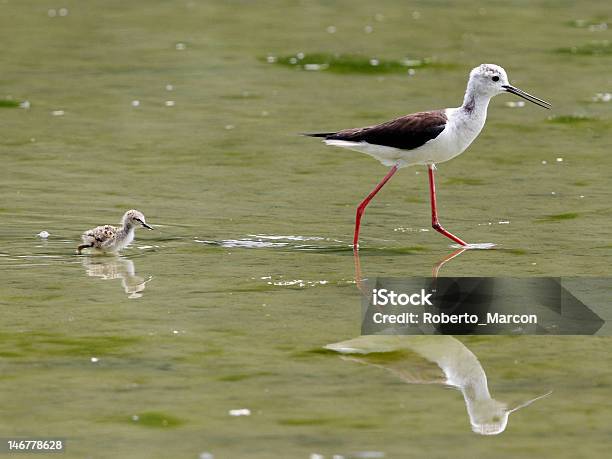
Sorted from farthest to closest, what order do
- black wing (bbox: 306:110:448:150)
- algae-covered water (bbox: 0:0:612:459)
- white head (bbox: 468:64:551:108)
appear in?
1. white head (bbox: 468:64:551:108)
2. black wing (bbox: 306:110:448:150)
3. algae-covered water (bbox: 0:0:612:459)

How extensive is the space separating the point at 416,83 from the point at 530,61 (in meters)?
2.30

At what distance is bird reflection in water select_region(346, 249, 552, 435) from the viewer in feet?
22.5

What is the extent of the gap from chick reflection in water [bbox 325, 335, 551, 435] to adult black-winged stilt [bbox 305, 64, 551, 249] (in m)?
2.47

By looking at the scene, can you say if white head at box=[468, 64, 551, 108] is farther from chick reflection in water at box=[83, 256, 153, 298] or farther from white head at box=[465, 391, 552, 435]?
white head at box=[465, 391, 552, 435]

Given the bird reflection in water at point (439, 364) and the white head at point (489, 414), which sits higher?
the white head at point (489, 414)

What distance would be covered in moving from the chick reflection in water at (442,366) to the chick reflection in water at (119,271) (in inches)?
76.0

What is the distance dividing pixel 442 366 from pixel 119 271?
3.19 meters

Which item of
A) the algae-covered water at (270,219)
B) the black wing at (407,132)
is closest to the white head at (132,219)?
the algae-covered water at (270,219)

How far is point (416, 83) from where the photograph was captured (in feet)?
56.6

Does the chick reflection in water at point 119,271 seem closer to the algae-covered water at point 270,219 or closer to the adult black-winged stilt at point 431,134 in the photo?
the algae-covered water at point 270,219

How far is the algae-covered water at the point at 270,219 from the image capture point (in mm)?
6805

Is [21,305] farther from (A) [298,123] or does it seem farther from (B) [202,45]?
(B) [202,45]

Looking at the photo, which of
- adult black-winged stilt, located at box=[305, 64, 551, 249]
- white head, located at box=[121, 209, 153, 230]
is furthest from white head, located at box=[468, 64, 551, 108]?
white head, located at box=[121, 209, 153, 230]

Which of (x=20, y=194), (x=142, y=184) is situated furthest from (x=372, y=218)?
(x=20, y=194)
